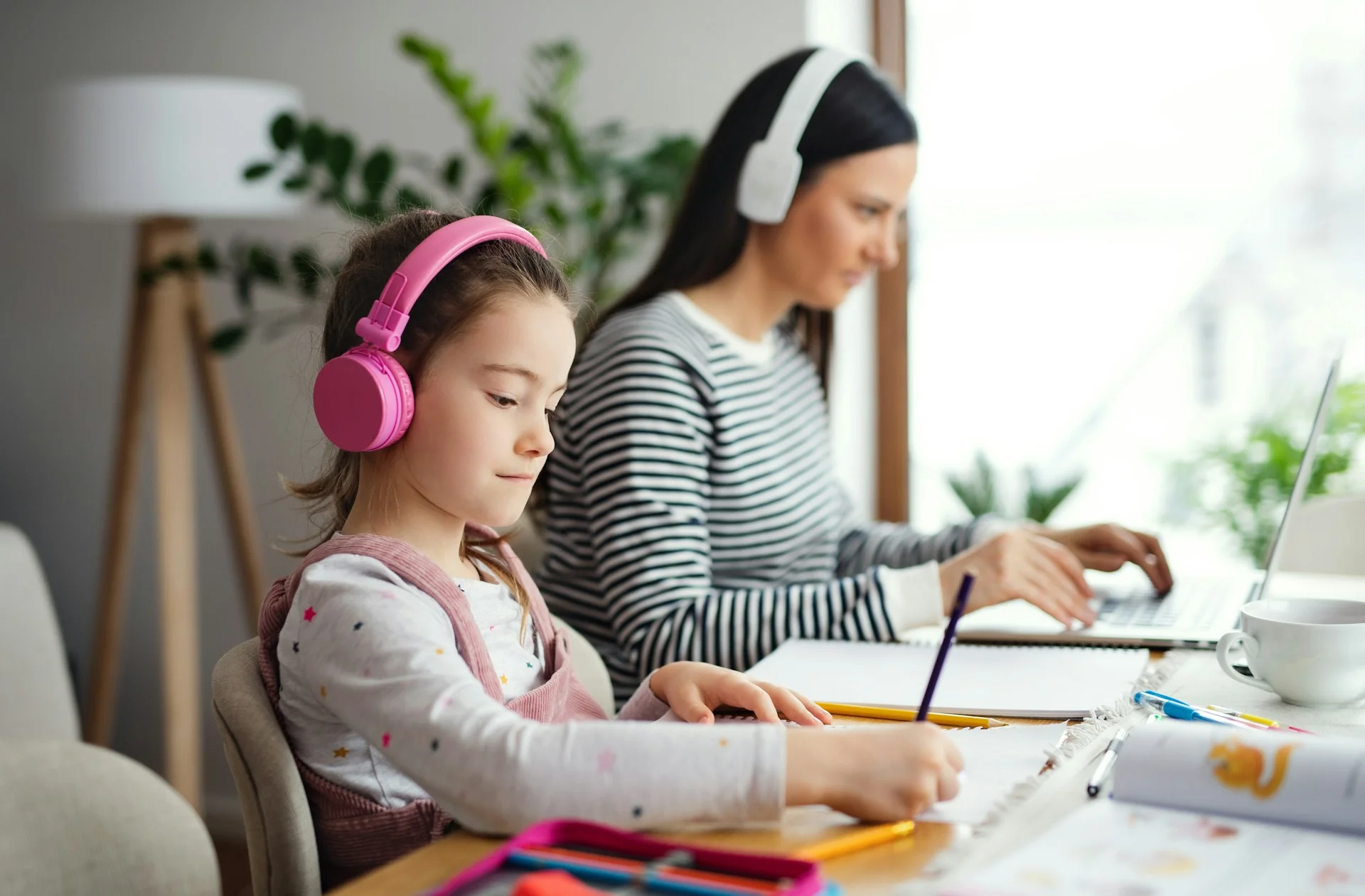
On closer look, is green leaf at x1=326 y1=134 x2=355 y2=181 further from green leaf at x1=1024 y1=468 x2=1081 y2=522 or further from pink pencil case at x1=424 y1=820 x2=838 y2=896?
pink pencil case at x1=424 y1=820 x2=838 y2=896

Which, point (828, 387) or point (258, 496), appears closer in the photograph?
point (828, 387)

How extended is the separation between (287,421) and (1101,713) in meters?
1.96

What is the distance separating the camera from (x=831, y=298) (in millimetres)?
1537

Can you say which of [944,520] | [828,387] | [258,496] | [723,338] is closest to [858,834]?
[723,338]

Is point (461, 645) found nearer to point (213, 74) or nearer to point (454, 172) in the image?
point (454, 172)

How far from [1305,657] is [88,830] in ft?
2.75

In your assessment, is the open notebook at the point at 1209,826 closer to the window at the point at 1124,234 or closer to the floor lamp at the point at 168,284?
the window at the point at 1124,234

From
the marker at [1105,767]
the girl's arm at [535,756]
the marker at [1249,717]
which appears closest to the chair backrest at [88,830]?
the girl's arm at [535,756]

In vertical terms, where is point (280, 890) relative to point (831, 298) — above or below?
below

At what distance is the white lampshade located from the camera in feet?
6.79

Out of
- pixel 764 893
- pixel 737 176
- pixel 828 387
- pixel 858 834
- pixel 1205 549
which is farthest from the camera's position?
pixel 1205 549

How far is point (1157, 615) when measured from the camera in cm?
129

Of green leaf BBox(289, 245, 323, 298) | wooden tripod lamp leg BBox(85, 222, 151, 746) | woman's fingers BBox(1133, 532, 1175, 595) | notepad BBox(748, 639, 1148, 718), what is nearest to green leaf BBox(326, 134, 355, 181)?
green leaf BBox(289, 245, 323, 298)

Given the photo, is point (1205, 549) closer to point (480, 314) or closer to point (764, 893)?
point (480, 314)
